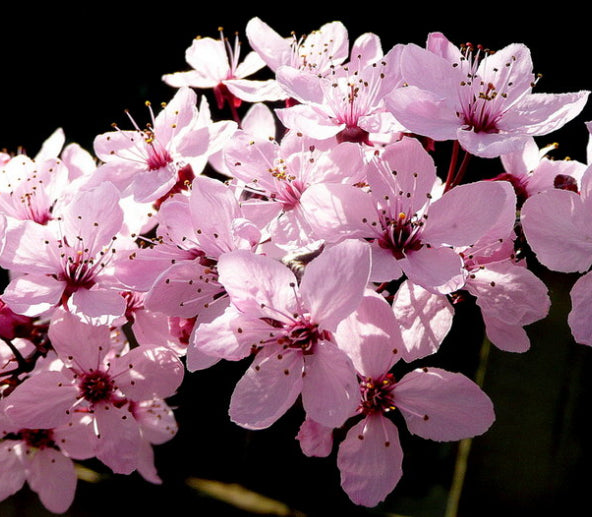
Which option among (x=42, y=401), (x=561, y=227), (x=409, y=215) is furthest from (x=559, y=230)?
(x=42, y=401)

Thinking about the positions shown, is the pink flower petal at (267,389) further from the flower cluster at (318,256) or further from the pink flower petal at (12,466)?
the pink flower petal at (12,466)

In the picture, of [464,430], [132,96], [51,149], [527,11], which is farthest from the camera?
[132,96]

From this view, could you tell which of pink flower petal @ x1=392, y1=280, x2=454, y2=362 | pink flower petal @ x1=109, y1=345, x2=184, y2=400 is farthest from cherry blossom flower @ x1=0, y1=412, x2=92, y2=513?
pink flower petal @ x1=392, y1=280, x2=454, y2=362

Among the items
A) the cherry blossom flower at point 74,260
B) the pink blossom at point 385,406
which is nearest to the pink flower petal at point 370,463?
the pink blossom at point 385,406

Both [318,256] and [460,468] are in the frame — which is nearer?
[318,256]

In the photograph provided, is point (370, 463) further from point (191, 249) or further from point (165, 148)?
point (165, 148)

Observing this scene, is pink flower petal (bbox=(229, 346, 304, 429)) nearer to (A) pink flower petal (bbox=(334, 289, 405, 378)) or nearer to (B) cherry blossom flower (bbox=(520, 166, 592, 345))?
(A) pink flower petal (bbox=(334, 289, 405, 378))

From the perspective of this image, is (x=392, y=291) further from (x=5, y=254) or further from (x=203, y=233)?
(x=5, y=254)

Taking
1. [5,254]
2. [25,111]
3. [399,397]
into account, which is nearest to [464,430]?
[399,397]
